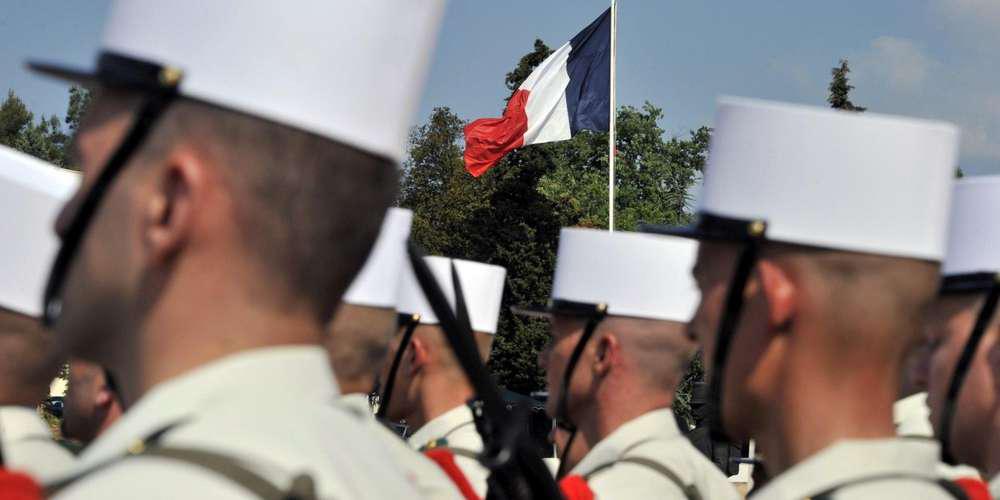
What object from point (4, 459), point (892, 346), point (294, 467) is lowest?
point (4, 459)

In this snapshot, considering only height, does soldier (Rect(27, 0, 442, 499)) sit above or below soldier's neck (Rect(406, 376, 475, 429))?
above

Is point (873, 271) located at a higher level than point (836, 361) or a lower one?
higher

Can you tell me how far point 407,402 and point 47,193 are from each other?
10.2ft

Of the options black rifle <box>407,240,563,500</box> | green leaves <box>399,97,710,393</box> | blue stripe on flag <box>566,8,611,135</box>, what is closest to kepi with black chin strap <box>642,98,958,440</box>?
black rifle <box>407,240,563,500</box>

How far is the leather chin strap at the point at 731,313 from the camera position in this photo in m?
2.95

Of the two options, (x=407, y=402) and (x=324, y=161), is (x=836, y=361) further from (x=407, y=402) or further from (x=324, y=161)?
(x=407, y=402)

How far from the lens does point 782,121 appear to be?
3.07 m

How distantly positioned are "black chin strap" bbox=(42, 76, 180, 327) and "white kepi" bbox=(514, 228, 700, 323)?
402 cm

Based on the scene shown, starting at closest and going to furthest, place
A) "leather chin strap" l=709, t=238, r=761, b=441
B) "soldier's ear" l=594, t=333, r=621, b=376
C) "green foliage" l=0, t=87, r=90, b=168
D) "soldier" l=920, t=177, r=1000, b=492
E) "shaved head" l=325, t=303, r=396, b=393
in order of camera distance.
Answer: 1. "leather chin strap" l=709, t=238, r=761, b=441
2. "soldier" l=920, t=177, r=1000, b=492
3. "shaved head" l=325, t=303, r=396, b=393
4. "soldier's ear" l=594, t=333, r=621, b=376
5. "green foliage" l=0, t=87, r=90, b=168

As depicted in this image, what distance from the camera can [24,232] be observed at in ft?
14.1

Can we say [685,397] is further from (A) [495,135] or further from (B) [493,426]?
(B) [493,426]

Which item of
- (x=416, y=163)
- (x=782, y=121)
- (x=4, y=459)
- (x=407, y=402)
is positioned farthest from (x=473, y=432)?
(x=416, y=163)

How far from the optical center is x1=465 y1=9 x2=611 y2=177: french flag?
934 inches

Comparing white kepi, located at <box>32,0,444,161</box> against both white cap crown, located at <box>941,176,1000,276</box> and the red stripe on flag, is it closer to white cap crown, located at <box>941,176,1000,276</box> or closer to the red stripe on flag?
white cap crown, located at <box>941,176,1000,276</box>
